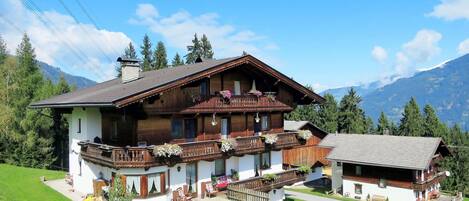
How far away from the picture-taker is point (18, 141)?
41188 mm

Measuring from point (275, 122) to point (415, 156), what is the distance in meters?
16.2

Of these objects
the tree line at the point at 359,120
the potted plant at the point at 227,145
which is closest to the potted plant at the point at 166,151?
the potted plant at the point at 227,145

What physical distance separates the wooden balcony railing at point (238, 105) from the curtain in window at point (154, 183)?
3.89 meters

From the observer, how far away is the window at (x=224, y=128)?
2770cm

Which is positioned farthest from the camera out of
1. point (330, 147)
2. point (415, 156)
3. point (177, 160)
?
point (330, 147)

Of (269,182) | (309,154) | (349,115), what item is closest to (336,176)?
(309,154)

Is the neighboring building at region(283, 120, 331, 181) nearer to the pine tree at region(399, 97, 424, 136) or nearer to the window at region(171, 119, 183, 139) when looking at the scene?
the window at region(171, 119, 183, 139)

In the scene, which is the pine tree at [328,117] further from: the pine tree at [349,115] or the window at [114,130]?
the window at [114,130]

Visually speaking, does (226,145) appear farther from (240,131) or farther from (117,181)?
(117,181)

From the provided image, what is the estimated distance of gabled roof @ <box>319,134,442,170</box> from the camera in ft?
128

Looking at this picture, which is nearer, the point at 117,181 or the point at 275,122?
the point at 117,181

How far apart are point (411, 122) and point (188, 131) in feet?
178

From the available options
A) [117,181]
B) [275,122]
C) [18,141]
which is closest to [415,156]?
[275,122]

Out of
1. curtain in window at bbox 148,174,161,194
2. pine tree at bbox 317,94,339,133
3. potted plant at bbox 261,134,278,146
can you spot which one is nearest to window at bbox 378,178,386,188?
potted plant at bbox 261,134,278,146
